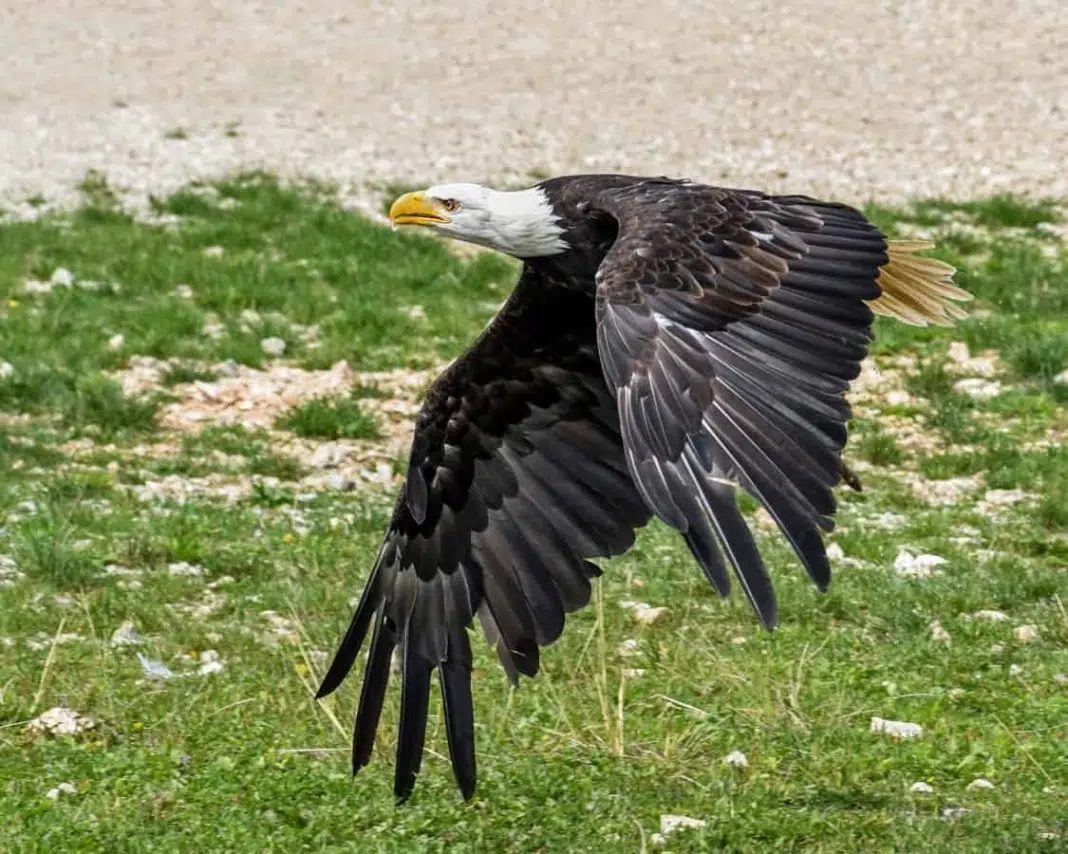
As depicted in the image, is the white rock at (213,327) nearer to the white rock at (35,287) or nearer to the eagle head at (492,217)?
the white rock at (35,287)

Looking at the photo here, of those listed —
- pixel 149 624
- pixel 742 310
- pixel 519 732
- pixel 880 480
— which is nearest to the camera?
pixel 742 310

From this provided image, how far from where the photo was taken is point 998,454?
9.95 metres

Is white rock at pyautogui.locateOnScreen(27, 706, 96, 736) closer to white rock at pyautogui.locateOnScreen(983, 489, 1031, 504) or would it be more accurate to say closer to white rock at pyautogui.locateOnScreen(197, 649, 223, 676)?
white rock at pyautogui.locateOnScreen(197, 649, 223, 676)

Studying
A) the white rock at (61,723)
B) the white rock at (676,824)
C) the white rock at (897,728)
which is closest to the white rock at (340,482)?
the white rock at (61,723)

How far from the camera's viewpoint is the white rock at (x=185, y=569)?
8.23 metres

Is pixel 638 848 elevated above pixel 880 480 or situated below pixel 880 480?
above

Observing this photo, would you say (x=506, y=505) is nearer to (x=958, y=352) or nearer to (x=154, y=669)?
(x=154, y=669)

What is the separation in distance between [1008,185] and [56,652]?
1040cm

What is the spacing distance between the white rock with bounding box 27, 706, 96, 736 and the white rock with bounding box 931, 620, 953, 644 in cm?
310

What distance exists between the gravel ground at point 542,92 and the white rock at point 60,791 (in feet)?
31.6

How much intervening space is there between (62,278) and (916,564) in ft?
21.8

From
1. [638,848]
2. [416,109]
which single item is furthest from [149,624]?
[416,109]

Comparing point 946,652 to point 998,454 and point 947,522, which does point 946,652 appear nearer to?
point 947,522

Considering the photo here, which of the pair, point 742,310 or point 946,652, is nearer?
point 742,310
